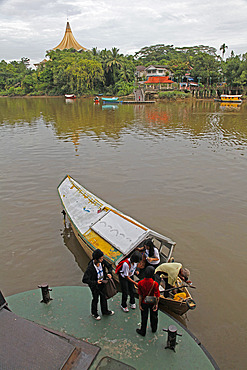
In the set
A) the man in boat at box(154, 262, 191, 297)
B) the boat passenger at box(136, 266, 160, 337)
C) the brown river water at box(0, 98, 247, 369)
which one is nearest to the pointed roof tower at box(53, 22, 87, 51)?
the brown river water at box(0, 98, 247, 369)

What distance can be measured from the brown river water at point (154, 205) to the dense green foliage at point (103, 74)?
5834 cm

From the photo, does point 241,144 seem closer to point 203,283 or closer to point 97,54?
point 203,283

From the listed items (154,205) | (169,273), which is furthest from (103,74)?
(169,273)

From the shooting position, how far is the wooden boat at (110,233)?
22.8ft

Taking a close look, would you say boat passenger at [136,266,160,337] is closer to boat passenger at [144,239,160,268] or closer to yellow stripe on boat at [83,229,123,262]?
boat passenger at [144,239,160,268]

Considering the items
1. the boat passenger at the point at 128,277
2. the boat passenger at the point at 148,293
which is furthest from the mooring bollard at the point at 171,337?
the boat passenger at the point at 128,277

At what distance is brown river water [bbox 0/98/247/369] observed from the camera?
24.3 feet

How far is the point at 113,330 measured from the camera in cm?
532

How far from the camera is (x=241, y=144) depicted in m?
23.6

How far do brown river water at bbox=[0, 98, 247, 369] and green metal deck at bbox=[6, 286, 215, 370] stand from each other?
1.36 m

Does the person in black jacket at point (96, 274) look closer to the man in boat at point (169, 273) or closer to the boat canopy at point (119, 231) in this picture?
the man in boat at point (169, 273)

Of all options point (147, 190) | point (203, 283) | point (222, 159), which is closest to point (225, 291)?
point (203, 283)

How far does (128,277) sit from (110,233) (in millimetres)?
2342

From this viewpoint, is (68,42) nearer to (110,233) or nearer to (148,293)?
(110,233)
